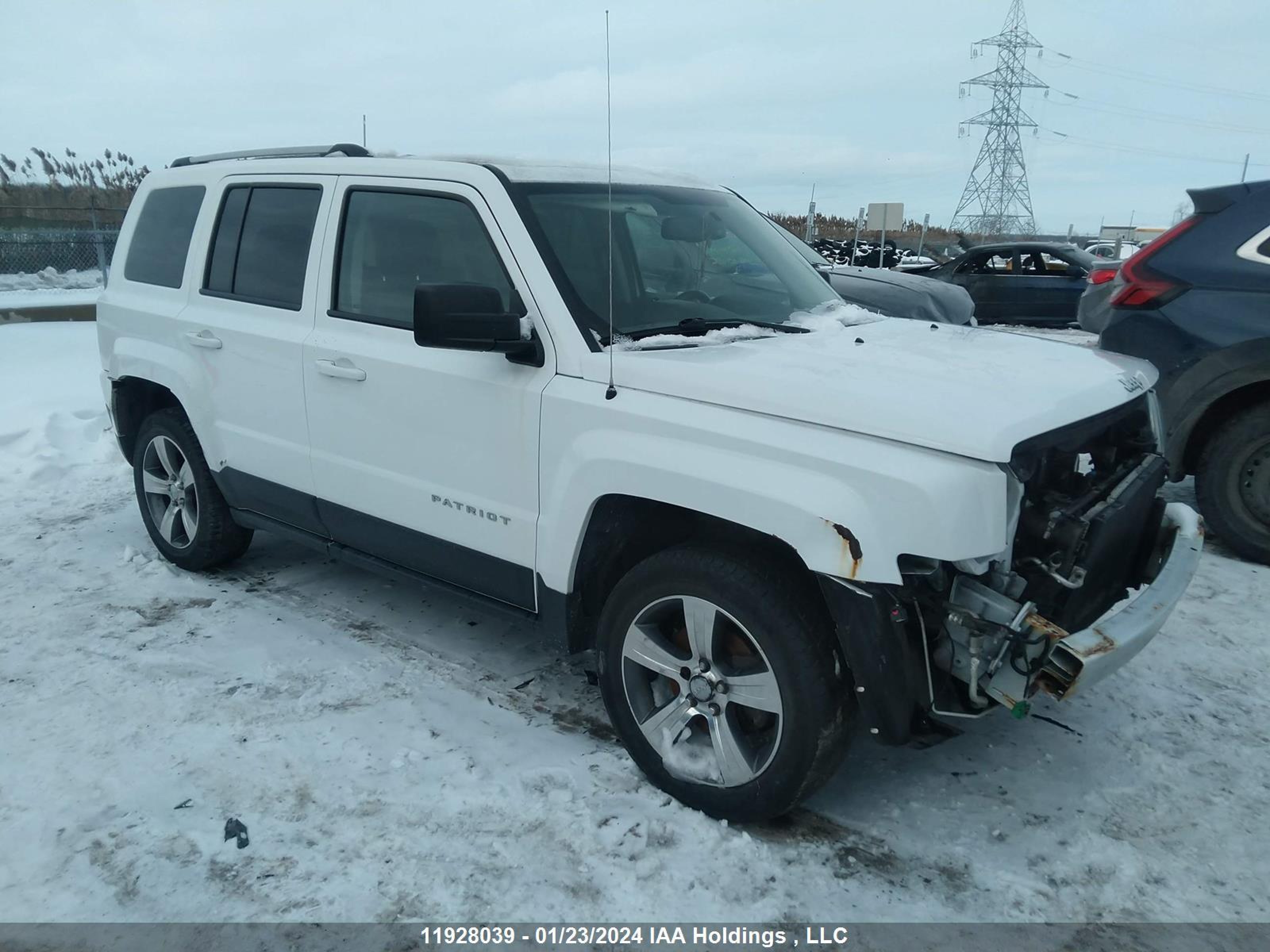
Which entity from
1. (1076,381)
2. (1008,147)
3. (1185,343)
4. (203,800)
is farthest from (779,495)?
(1008,147)

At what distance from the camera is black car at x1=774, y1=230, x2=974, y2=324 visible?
8.24 meters

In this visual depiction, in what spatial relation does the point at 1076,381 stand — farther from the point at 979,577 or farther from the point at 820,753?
the point at 820,753

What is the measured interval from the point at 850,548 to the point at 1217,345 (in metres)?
3.67

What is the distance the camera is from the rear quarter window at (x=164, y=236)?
187 inches

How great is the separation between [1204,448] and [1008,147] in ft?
140

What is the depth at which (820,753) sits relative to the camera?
9.03 feet

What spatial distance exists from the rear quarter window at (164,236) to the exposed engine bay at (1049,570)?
3999mm

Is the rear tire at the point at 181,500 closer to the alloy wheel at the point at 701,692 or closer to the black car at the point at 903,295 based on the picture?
the alloy wheel at the point at 701,692

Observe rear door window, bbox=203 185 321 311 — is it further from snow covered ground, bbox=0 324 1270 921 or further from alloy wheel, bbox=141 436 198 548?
snow covered ground, bbox=0 324 1270 921

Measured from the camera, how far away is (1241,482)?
5.07 metres

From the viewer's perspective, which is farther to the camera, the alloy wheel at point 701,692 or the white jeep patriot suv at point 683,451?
the alloy wheel at point 701,692

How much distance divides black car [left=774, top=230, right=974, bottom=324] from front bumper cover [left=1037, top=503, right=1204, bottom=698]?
4.79 m

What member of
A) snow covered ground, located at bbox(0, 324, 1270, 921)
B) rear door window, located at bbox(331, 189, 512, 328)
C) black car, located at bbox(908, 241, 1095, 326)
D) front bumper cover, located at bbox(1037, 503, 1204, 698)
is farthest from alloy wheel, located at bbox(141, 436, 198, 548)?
black car, located at bbox(908, 241, 1095, 326)

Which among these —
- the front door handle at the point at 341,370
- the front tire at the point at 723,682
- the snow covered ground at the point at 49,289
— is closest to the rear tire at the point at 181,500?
the front door handle at the point at 341,370
